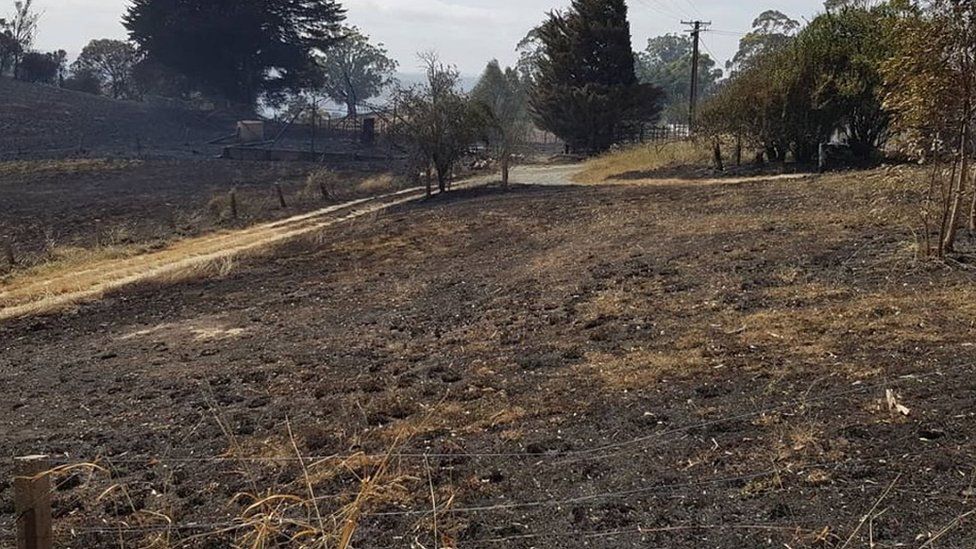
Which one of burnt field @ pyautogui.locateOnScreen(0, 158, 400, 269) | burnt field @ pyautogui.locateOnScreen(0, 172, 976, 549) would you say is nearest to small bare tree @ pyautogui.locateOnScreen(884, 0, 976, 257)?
burnt field @ pyautogui.locateOnScreen(0, 172, 976, 549)

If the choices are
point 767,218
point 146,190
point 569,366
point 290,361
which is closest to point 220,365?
point 290,361

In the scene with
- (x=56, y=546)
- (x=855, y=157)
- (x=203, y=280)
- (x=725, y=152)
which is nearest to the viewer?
(x=56, y=546)

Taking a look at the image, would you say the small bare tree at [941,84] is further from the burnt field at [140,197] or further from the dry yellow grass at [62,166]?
the dry yellow grass at [62,166]

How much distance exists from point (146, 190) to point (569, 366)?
89.8ft

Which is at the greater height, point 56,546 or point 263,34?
point 263,34

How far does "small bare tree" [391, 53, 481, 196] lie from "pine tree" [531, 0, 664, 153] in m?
16.4

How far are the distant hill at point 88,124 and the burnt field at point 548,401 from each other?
38.9 m

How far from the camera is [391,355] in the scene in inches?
321

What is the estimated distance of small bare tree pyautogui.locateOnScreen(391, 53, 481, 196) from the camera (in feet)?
82.0

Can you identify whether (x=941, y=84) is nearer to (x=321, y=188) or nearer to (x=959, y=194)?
(x=959, y=194)

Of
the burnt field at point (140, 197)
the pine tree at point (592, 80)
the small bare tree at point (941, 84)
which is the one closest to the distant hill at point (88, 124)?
the burnt field at point (140, 197)

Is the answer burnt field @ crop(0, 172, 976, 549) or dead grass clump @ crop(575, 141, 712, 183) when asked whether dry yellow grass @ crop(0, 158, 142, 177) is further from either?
burnt field @ crop(0, 172, 976, 549)

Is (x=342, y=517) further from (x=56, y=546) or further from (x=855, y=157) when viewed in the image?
(x=855, y=157)

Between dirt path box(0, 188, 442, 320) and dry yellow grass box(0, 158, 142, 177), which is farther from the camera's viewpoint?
dry yellow grass box(0, 158, 142, 177)
